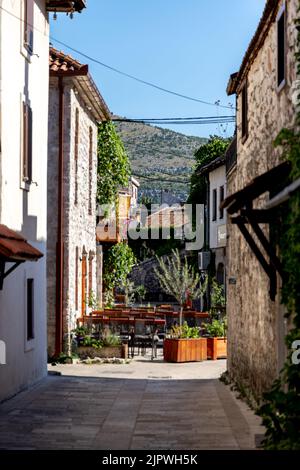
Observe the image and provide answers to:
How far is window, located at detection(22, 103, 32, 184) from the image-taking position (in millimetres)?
14938

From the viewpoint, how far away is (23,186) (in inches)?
583

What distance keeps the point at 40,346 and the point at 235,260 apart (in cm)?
437

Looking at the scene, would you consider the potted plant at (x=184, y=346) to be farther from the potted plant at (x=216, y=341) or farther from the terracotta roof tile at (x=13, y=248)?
the terracotta roof tile at (x=13, y=248)

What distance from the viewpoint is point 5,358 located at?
1318 centimetres

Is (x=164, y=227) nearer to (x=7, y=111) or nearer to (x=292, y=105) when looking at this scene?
(x=7, y=111)

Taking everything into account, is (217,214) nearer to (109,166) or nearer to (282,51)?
(109,166)

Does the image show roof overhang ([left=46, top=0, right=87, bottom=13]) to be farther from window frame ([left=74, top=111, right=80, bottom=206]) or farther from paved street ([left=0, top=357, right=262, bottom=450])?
paved street ([left=0, top=357, right=262, bottom=450])

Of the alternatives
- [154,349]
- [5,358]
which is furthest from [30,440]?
[154,349]

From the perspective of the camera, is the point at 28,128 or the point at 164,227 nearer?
the point at 28,128

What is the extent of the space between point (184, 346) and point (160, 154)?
261ft

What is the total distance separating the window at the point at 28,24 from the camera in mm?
15117

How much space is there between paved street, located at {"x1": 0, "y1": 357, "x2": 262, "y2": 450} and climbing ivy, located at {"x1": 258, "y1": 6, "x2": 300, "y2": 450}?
1.43m

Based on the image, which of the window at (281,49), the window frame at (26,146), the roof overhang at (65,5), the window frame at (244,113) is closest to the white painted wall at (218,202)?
the roof overhang at (65,5)

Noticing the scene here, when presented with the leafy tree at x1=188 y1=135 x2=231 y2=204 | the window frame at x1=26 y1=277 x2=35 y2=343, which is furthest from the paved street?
the leafy tree at x1=188 y1=135 x2=231 y2=204
